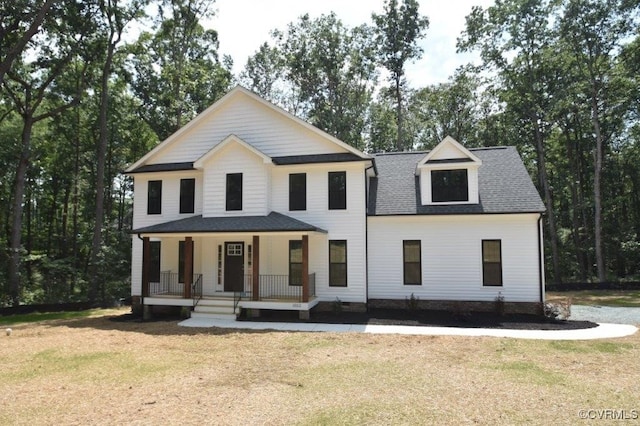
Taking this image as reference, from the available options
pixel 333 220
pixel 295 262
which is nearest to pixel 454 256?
pixel 333 220

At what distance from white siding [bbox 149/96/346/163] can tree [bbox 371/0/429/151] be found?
15.3 metres

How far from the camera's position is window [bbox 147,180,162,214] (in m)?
17.3

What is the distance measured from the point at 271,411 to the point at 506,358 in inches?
226

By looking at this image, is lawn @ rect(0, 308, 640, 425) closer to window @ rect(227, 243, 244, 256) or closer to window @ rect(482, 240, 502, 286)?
→ window @ rect(482, 240, 502, 286)

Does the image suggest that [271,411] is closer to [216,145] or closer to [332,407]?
[332,407]

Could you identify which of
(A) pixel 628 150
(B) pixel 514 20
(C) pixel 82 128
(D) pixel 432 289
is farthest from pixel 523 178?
(C) pixel 82 128

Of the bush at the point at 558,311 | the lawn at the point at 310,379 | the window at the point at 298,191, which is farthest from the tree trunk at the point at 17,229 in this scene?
the bush at the point at 558,311

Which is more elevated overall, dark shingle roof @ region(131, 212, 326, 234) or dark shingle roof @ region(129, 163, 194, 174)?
dark shingle roof @ region(129, 163, 194, 174)

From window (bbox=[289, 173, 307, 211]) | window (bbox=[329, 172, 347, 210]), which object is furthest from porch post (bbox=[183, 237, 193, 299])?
window (bbox=[329, 172, 347, 210])

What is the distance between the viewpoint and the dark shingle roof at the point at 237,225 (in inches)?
548

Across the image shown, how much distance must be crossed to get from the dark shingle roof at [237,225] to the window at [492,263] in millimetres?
6295

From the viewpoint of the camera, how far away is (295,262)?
51.4 feet

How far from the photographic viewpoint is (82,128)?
28234 mm

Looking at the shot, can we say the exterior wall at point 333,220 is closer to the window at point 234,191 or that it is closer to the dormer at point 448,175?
the window at point 234,191
